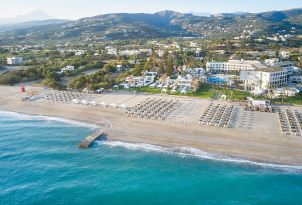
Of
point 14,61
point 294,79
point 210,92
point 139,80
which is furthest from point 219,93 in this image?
point 14,61

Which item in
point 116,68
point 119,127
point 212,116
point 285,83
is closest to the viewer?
point 119,127

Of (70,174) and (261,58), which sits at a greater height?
(261,58)

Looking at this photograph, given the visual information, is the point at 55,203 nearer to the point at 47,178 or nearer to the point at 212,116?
the point at 47,178

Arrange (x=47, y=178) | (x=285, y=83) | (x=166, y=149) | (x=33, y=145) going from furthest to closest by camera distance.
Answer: (x=285, y=83)
(x=33, y=145)
(x=166, y=149)
(x=47, y=178)

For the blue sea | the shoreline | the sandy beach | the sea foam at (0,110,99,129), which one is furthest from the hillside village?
the blue sea

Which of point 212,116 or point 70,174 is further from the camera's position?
point 212,116

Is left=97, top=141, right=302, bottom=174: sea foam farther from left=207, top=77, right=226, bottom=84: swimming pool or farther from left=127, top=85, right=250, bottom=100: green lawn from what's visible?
left=207, top=77, right=226, bottom=84: swimming pool

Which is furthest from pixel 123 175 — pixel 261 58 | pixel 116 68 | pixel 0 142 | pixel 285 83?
pixel 261 58
